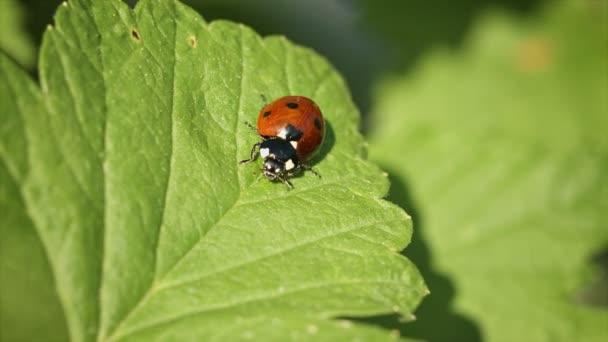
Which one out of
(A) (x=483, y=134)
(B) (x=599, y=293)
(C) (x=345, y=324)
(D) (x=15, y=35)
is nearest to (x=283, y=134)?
(C) (x=345, y=324)

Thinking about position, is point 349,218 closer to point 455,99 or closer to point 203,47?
point 203,47

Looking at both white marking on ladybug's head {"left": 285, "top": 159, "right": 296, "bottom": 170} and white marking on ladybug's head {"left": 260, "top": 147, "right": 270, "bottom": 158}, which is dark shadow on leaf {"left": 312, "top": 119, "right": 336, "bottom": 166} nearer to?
white marking on ladybug's head {"left": 285, "top": 159, "right": 296, "bottom": 170}

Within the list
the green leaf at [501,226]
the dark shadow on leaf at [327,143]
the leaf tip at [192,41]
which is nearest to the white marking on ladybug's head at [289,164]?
the dark shadow on leaf at [327,143]

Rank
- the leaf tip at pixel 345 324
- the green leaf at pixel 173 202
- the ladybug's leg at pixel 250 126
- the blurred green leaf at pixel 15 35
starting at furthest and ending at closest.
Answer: the blurred green leaf at pixel 15 35 < the ladybug's leg at pixel 250 126 < the leaf tip at pixel 345 324 < the green leaf at pixel 173 202

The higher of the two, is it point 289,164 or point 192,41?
point 192,41

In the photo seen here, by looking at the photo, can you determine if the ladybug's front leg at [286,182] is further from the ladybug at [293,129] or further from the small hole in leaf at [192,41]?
the small hole in leaf at [192,41]

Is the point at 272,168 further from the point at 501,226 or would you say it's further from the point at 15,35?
the point at 15,35

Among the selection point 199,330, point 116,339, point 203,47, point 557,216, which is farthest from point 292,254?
point 557,216
